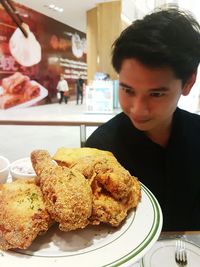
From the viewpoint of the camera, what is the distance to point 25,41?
653cm

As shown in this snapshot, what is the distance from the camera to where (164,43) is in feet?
2.42

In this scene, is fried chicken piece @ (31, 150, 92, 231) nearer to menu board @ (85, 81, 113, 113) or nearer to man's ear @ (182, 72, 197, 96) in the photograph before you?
man's ear @ (182, 72, 197, 96)

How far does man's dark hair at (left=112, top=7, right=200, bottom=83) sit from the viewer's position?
0.73 meters

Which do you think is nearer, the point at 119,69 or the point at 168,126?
the point at 119,69

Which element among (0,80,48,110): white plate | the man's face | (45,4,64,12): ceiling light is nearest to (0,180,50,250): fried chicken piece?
the man's face

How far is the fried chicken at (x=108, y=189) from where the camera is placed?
1.69ft

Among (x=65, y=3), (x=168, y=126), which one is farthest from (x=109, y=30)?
(x=65, y=3)

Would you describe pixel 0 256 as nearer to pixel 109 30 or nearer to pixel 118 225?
pixel 118 225

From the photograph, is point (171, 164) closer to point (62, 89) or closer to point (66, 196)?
point (66, 196)

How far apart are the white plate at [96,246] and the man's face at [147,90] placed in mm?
319

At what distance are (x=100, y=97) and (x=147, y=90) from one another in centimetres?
135

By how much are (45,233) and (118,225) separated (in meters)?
0.15

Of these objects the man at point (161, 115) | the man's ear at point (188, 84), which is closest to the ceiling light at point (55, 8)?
the man at point (161, 115)

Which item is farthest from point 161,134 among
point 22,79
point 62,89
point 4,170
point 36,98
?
point 62,89
